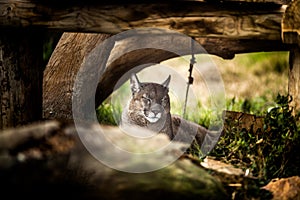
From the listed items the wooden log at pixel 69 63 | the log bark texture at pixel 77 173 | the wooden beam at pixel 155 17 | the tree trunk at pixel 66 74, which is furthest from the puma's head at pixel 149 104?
the log bark texture at pixel 77 173

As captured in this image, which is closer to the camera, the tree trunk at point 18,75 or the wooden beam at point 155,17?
the wooden beam at point 155,17

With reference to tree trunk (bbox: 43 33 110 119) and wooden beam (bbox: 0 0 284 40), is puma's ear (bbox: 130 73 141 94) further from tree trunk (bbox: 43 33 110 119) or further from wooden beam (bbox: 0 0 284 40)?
wooden beam (bbox: 0 0 284 40)

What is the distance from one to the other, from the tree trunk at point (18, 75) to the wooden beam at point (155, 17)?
138mm

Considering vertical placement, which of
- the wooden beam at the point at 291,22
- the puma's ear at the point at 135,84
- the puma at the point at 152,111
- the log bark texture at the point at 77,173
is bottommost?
the log bark texture at the point at 77,173

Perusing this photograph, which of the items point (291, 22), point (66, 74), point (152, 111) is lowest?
point (152, 111)

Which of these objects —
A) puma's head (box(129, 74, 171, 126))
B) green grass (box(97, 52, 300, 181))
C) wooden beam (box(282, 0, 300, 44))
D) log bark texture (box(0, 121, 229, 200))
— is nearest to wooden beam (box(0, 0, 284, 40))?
wooden beam (box(282, 0, 300, 44))

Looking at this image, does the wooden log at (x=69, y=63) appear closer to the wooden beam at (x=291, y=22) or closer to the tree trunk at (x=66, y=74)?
the tree trunk at (x=66, y=74)

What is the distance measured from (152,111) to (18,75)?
1.12m

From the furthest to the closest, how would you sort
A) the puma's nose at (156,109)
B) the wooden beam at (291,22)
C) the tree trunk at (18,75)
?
the puma's nose at (156,109)
the tree trunk at (18,75)
the wooden beam at (291,22)

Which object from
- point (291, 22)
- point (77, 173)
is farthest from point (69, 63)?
point (77, 173)

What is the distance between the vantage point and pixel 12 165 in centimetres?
283

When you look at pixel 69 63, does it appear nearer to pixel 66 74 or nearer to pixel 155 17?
pixel 66 74

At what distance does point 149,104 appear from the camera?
471 cm

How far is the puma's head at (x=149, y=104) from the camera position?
4691 mm
